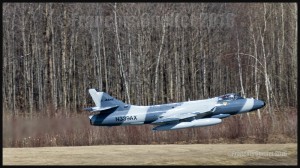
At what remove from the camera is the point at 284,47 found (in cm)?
6216

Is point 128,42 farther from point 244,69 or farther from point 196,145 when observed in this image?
point 196,145

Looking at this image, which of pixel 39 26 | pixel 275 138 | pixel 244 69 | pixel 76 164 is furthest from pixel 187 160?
pixel 39 26

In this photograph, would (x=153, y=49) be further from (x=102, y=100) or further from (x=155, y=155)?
(x=102, y=100)

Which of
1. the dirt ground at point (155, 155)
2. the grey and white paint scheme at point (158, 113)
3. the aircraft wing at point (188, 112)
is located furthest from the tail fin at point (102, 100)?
the dirt ground at point (155, 155)

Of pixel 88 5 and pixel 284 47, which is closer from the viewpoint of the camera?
pixel 284 47

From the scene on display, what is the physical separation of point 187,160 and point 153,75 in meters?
25.0

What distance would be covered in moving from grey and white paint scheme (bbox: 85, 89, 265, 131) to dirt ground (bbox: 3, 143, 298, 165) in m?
9.38

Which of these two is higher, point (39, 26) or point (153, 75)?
point (39, 26)

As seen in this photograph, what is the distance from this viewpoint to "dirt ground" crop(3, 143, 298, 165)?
116 feet

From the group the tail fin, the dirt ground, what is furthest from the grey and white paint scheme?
the dirt ground

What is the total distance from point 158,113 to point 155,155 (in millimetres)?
14347

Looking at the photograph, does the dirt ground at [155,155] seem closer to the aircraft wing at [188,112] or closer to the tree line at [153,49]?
the aircraft wing at [188,112]

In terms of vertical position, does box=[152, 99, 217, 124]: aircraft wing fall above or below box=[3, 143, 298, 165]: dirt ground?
above

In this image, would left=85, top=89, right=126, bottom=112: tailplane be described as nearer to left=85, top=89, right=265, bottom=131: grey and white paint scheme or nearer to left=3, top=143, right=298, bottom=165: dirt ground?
left=85, top=89, right=265, bottom=131: grey and white paint scheme
